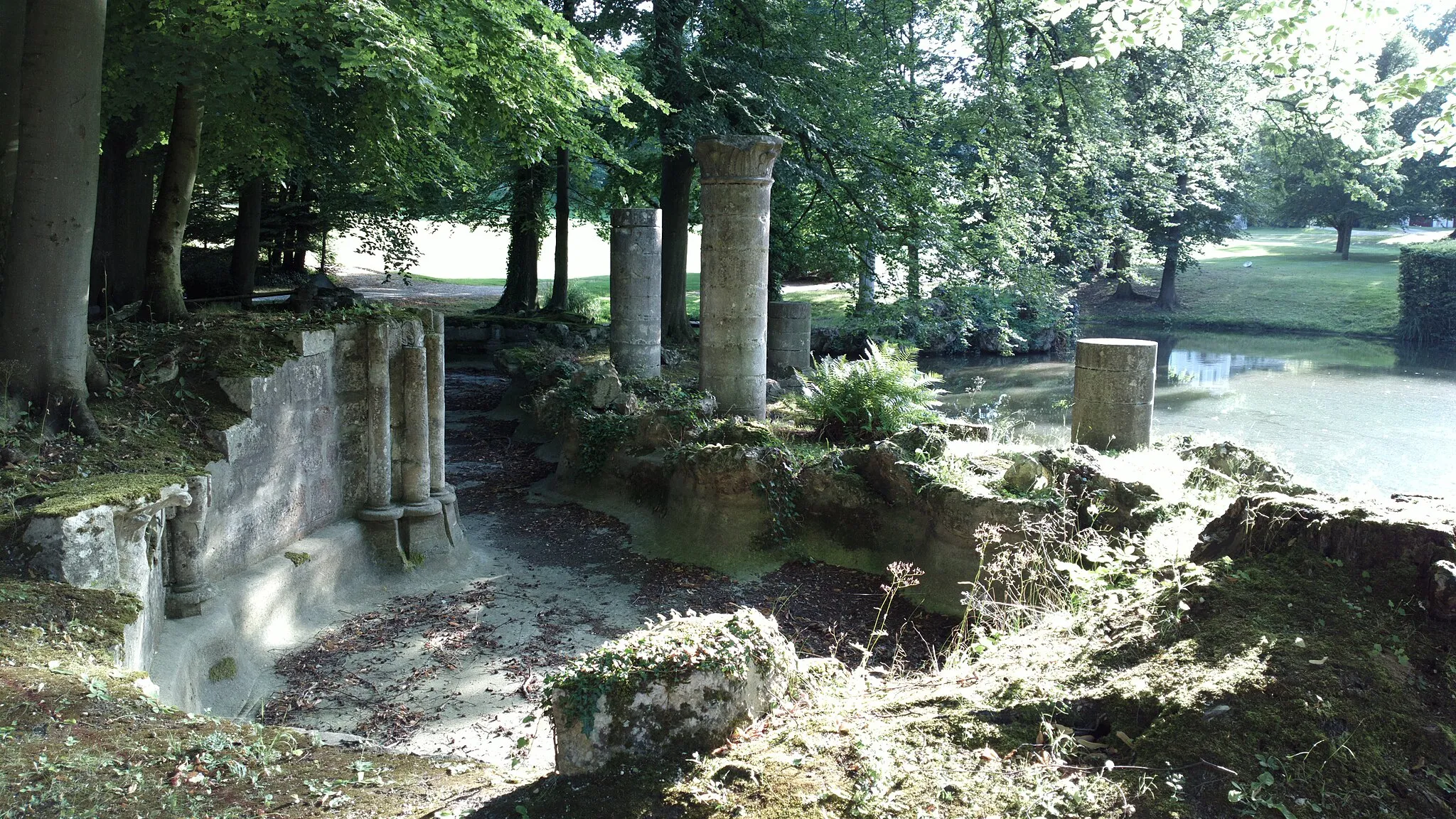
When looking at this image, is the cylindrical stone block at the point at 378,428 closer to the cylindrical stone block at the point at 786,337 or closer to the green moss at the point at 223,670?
the green moss at the point at 223,670

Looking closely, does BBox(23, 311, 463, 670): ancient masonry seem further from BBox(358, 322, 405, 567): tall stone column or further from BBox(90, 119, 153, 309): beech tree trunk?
BBox(90, 119, 153, 309): beech tree trunk

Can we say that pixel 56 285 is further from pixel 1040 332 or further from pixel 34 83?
pixel 1040 332

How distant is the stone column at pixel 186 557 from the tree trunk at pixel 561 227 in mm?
15459

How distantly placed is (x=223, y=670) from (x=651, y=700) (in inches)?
158

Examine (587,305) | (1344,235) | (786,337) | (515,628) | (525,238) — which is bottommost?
(515,628)

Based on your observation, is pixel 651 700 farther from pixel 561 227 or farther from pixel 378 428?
pixel 561 227

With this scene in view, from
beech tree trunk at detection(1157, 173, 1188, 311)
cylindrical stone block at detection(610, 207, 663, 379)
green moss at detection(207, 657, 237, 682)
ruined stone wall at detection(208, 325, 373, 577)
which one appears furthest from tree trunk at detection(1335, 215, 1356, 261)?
green moss at detection(207, 657, 237, 682)

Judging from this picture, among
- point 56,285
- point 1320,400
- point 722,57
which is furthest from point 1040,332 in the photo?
point 56,285

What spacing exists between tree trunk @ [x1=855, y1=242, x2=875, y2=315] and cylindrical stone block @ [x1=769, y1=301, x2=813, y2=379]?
1023mm

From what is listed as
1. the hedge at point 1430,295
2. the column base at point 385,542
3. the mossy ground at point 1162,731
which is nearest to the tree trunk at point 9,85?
the column base at point 385,542

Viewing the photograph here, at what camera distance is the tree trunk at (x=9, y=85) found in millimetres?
8078

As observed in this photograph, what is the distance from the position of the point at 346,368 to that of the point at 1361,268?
1733 inches

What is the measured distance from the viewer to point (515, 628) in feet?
27.8

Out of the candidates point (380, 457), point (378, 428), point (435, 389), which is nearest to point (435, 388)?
point (435, 389)
